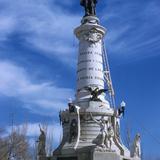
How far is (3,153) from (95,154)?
19080 millimetres

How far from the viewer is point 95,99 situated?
109 ft

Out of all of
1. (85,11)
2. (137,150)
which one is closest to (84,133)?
(137,150)

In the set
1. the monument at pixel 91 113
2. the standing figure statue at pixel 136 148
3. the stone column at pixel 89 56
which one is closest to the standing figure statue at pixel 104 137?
the monument at pixel 91 113

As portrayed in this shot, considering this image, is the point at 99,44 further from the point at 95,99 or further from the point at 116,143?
the point at 116,143

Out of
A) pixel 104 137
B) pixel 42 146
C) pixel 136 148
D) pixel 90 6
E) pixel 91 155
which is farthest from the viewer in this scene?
pixel 90 6

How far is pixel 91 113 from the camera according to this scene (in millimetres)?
32281

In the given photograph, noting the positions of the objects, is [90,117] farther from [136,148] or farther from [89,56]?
[89,56]

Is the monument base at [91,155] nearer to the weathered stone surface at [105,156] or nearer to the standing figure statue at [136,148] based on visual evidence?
the weathered stone surface at [105,156]

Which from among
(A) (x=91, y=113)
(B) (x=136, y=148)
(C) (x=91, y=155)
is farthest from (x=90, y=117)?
(B) (x=136, y=148)

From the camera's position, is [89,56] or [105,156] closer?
[105,156]

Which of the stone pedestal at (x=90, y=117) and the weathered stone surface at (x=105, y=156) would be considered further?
the stone pedestal at (x=90, y=117)

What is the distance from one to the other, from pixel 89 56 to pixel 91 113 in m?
4.82

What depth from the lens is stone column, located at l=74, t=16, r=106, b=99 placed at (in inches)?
1346

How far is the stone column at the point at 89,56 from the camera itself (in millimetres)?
34188
